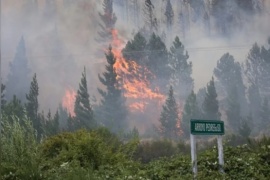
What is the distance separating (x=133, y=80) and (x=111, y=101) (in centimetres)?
223

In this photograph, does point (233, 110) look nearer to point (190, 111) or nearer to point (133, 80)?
point (190, 111)

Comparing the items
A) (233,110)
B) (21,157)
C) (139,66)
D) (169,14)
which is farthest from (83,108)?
(21,157)

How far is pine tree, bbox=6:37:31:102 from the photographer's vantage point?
1116 inches

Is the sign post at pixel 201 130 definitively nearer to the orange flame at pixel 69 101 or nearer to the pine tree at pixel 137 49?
the orange flame at pixel 69 101

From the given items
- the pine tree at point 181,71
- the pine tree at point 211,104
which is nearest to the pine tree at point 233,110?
the pine tree at point 211,104

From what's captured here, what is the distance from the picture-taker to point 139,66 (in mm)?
29703

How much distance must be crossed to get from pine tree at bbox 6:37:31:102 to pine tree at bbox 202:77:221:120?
1084 centimetres

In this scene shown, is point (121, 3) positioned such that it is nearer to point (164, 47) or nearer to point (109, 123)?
point (164, 47)

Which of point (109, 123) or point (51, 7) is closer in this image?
point (109, 123)

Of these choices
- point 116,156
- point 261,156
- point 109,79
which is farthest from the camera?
point 109,79

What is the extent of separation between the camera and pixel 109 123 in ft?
89.7

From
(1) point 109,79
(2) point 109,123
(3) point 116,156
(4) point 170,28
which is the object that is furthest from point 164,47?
(3) point 116,156

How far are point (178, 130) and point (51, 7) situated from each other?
11235mm

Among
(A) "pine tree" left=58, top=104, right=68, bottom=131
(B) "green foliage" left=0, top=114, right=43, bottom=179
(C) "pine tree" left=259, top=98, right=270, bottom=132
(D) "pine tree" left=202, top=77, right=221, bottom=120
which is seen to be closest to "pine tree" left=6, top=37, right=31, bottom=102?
(A) "pine tree" left=58, top=104, right=68, bottom=131
